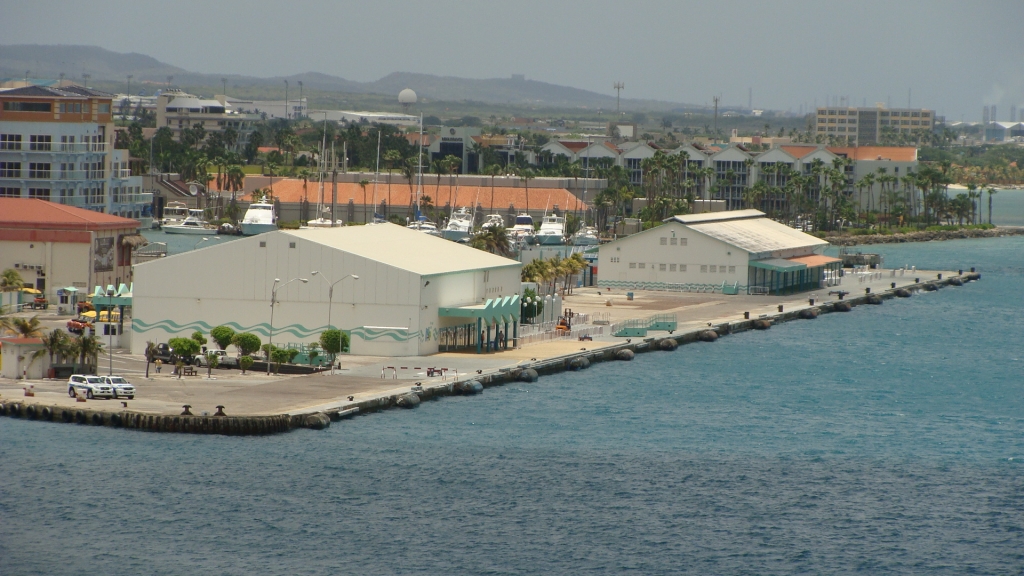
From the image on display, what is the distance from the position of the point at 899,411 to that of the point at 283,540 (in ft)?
102

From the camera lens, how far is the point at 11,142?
103688 millimetres

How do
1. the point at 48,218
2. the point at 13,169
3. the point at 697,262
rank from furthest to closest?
the point at 13,169
the point at 697,262
the point at 48,218

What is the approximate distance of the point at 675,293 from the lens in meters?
101

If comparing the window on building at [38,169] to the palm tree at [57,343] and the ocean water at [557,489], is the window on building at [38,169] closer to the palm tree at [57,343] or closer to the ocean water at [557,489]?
the palm tree at [57,343]

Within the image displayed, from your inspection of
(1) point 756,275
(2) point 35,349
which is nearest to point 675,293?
(1) point 756,275

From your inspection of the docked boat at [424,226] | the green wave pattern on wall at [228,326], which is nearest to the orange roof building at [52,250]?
the green wave pattern on wall at [228,326]

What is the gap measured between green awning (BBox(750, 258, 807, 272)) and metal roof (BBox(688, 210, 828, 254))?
28.2 inches

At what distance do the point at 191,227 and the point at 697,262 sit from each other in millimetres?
73667

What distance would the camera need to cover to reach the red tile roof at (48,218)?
268 ft

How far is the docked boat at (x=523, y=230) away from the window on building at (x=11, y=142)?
51.1m

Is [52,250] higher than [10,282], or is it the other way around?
[52,250]

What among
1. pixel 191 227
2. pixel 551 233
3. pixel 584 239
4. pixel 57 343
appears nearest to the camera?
pixel 57 343

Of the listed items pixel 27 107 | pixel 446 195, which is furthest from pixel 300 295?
pixel 446 195

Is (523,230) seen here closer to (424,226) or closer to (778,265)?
(424,226)
